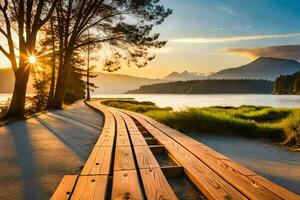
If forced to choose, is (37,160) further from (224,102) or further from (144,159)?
(224,102)

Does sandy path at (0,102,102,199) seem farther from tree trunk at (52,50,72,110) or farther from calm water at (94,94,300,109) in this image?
tree trunk at (52,50,72,110)

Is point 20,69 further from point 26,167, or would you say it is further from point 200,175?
point 200,175

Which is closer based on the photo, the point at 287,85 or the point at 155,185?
the point at 155,185

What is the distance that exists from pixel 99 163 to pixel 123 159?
1.11 ft

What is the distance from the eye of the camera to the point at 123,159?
10.9 ft

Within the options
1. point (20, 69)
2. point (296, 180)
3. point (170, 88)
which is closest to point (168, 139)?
point (296, 180)

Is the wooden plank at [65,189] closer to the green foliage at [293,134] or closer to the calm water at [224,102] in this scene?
the green foliage at [293,134]

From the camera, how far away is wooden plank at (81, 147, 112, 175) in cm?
277

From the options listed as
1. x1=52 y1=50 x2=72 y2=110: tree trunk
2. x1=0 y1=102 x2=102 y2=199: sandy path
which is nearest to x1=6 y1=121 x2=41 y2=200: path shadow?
x1=0 y1=102 x2=102 y2=199: sandy path

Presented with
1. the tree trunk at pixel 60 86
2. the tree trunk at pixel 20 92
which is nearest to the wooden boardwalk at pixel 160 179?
the tree trunk at pixel 20 92

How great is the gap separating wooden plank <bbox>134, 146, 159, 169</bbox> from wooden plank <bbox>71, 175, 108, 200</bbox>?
1.92 ft

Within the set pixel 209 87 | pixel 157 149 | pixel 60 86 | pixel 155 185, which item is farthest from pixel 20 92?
pixel 209 87

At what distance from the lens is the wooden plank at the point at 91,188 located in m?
2.13

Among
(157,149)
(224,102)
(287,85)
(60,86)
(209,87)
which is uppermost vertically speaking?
(209,87)
